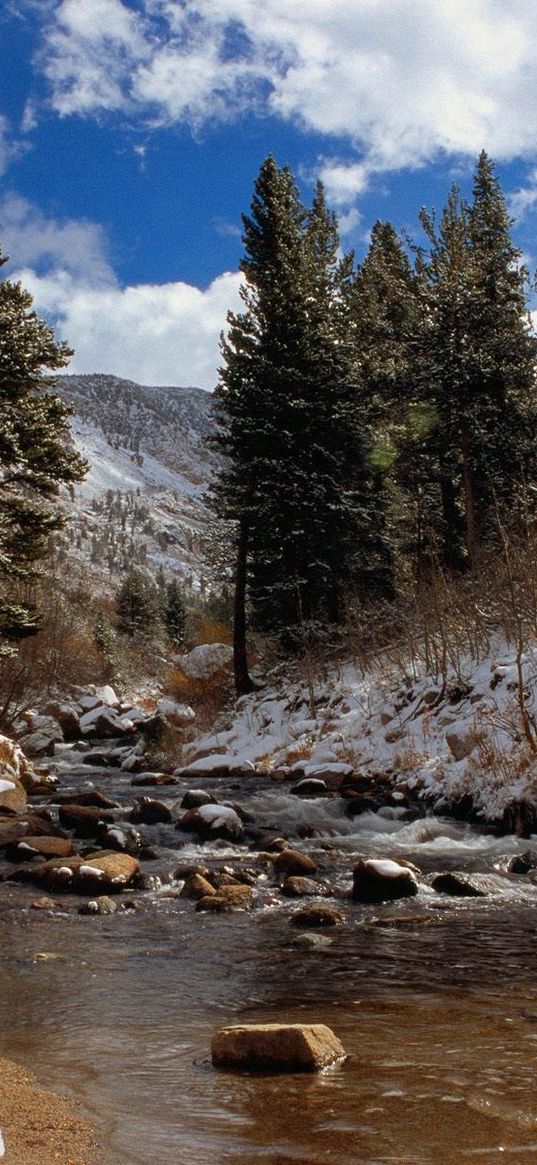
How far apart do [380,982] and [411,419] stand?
70.4 feet

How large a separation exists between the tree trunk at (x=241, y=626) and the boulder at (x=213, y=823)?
11.6 m

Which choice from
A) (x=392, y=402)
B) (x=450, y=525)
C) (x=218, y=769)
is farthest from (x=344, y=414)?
(x=218, y=769)

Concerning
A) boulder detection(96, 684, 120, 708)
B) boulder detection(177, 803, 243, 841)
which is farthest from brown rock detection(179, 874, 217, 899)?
boulder detection(96, 684, 120, 708)

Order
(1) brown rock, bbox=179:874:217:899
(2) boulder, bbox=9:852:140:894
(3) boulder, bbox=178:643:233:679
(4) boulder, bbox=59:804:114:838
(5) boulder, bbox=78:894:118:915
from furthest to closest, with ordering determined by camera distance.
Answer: (3) boulder, bbox=178:643:233:679, (4) boulder, bbox=59:804:114:838, (2) boulder, bbox=9:852:140:894, (1) brown rock, bbox=179:874:217:899, (5) boulder, bbox=78:894:118:915

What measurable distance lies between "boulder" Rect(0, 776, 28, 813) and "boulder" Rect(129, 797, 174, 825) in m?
1.75

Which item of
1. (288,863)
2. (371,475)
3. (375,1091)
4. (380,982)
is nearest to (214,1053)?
(375,1091)

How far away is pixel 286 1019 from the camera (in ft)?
15.0

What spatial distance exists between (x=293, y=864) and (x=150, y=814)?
138 inches

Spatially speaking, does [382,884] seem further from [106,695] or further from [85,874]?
[106,695]

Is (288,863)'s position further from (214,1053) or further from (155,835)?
(214,1053)

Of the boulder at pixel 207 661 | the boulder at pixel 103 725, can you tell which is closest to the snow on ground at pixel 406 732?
the boulder at pixel 207 661

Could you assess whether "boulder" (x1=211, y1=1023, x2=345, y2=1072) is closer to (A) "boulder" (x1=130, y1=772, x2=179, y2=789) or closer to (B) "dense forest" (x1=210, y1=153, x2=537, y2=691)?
(A) "boulder" (x1=130, y1=772, x2=179, y2=789)

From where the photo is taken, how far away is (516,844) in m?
9.68

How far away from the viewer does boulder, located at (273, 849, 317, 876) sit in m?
8.62
